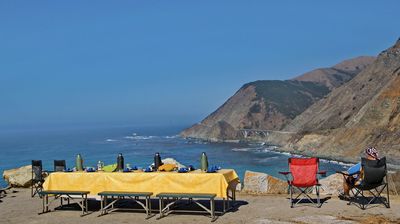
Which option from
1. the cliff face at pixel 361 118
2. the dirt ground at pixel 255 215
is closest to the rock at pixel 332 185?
the dirt ground at pixel 255 215

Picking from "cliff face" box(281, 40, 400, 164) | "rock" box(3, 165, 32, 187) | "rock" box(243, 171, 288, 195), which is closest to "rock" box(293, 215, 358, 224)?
"rock" box(243, 171, 288, 195)

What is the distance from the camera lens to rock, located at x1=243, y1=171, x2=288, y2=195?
1334 cm

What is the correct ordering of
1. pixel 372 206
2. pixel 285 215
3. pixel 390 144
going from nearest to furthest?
pixel 285 215 → pixel 372 206 → pixel 390 144

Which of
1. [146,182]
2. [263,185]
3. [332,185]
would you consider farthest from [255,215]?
[332,185]

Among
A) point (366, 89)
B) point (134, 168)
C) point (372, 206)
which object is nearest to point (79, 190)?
point (134, 168)

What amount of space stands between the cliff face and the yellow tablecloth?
6142cm

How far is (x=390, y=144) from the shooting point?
70688mm

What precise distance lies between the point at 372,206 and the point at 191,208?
13.1 ft

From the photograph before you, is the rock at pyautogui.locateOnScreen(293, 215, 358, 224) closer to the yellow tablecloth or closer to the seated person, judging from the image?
the yellow tablecloth

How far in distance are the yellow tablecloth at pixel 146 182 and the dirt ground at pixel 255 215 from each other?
0.57 meters

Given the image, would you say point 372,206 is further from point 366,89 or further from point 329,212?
point 366,89

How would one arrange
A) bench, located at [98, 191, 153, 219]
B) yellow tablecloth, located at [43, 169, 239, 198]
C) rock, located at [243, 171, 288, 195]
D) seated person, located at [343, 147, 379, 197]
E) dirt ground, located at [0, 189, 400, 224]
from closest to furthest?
dirt ground, located at [0, 189, 400, 224]
yellow tablecloth, located at [43, 169, 239, 198]
bench, located at [98, 191, 153, 219]
seated person, located at [343, 147, 379, 197]
rock, located at [243, 171, 288, 195]

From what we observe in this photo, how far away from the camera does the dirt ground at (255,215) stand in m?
9.39

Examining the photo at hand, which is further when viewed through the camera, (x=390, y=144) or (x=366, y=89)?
(x=366, y=89)
